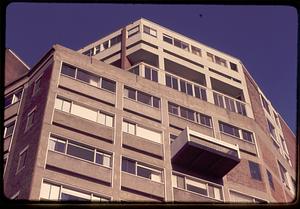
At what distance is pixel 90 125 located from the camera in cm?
3000

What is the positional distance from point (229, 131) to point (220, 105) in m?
2.88

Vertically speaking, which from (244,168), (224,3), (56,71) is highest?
(56,71)

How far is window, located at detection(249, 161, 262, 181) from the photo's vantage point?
35406 mm

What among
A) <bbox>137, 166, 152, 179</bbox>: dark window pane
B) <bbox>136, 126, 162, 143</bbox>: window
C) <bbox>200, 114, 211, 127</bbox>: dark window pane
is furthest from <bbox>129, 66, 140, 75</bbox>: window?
<bbox>137, 166, 152, 179</bbox>: dark window pane

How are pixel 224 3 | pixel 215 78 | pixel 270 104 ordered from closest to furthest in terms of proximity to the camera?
1. pixel 224 3
2. pixel 215 78
3. pixel 270 104

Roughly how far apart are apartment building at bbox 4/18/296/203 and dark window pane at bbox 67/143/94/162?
82mm

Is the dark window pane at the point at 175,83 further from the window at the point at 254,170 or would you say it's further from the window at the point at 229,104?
the window at the point at 254,170

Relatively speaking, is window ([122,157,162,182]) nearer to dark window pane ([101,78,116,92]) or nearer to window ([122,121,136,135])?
window ([122,121,136,135])

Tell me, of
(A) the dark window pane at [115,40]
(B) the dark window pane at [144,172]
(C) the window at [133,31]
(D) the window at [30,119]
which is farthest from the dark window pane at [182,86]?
(D) the window at [30,119]

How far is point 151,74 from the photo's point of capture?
3878cm

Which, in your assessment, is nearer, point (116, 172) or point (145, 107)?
point (116, 172)

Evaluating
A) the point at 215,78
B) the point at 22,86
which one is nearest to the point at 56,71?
the point at 22,86

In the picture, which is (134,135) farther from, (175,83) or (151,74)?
(175,83)

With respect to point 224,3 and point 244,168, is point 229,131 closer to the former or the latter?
point 244,168
